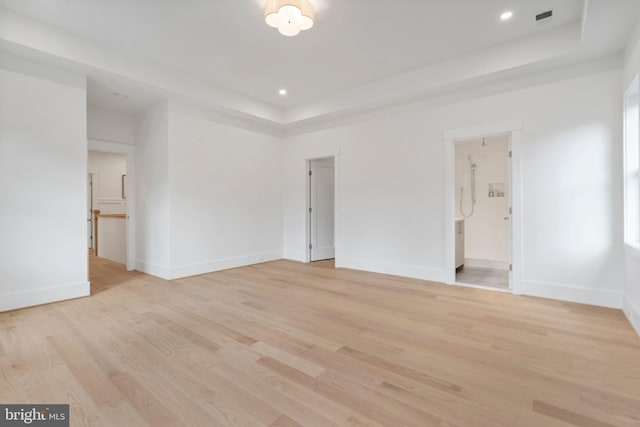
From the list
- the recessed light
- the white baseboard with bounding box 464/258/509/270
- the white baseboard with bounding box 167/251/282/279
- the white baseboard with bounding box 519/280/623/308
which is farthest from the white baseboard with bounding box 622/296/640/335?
the white baseboard with bounding box 167/251/282/279

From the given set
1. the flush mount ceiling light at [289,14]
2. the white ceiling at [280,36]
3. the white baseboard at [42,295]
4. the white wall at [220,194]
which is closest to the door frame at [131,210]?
the white ceiling at [280,36]

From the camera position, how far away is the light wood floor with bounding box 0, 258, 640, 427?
1659 millimetres

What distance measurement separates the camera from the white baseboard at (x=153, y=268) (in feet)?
15.7

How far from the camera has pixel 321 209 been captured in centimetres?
657

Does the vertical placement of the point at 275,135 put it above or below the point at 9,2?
below

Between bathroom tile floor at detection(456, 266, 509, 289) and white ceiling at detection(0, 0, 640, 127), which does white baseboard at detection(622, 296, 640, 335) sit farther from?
white ceiling at detection(0, 0, 640, 127)

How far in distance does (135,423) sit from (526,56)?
4.91 meters

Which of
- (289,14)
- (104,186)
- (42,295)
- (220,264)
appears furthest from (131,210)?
(289,14)

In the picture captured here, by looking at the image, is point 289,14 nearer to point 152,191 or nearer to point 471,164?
point 152,191

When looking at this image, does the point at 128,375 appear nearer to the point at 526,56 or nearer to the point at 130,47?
the point at 130,47

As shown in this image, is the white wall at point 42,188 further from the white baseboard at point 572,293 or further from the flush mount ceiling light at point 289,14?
the white baseboard at point 572,293

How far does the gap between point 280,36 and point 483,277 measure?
474 centimetres

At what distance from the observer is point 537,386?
6.20 feet

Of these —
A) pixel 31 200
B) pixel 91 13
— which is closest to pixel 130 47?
pixel 91 13
